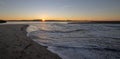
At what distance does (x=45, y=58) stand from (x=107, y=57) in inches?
129

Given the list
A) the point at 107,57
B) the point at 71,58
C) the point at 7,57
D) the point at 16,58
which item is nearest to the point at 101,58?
the point at 107,57

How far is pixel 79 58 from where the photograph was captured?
267 inches

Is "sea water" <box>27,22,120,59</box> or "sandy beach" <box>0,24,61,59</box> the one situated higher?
"sandy beach" <box>0,24,61,59</box>

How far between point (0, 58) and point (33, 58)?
1.47 m

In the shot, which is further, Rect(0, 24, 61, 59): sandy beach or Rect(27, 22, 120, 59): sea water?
Rect(27, 22, 120, 59): sea water

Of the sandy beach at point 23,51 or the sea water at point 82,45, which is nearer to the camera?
the sandy beach at point 23,51

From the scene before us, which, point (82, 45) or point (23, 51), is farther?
point (82, 45)

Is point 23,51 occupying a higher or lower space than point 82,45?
higher

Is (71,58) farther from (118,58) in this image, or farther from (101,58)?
(118,58)

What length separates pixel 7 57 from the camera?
6.22m

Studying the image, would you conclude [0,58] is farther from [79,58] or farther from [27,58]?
[79,58]

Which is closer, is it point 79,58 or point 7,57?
point 7,57

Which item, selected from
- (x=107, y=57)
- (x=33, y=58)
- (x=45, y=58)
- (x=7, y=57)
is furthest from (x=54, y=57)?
(x=107, y=57)

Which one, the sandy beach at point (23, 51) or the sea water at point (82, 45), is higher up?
the sandy beach at point (23, 51)
